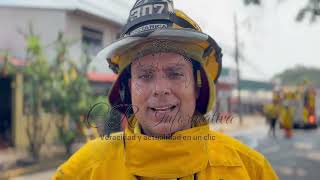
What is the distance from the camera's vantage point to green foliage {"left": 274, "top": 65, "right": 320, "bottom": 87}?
65125mm

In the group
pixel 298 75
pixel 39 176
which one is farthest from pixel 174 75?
pixel 298 75

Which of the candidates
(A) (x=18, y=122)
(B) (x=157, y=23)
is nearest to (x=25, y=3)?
(A) (x=18, y=122)

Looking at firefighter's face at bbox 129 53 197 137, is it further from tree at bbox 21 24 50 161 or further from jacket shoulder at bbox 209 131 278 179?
tree at bbox 21 24 50 161

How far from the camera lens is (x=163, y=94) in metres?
1.84

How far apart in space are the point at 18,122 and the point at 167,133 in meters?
13.2

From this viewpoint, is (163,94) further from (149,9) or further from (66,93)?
(66,93)

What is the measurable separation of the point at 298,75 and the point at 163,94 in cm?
6890

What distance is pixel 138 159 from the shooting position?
1.77 m

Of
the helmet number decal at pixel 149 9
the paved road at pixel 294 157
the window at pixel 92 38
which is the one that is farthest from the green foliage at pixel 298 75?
the helmet number decal at pixel 149 9

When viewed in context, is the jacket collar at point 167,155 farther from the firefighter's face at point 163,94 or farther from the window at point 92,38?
the window at point 92,38

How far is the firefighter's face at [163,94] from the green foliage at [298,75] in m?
65.6

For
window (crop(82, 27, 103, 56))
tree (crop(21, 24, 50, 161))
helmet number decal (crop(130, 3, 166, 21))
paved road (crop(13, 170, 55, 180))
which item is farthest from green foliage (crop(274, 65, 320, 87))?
helmet number decal (crop(130, 3, 166, 21))

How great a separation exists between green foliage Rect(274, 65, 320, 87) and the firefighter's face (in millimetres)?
65582

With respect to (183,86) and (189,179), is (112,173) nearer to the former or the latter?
(189,179)
